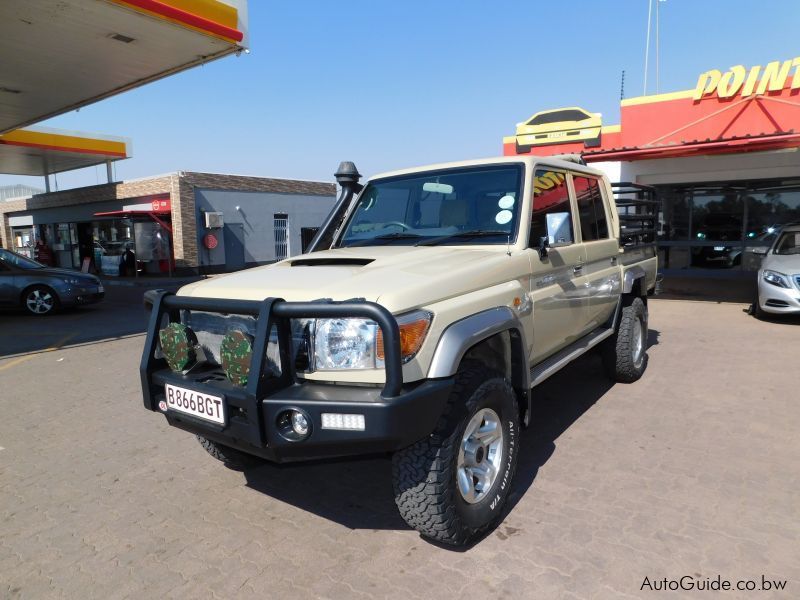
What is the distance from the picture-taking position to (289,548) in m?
2.79

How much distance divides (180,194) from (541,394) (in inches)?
745

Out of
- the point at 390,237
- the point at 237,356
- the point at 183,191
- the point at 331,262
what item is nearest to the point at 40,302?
the point at 183,191

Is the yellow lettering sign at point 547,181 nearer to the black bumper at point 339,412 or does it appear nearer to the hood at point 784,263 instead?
the black bumper at point 339,412

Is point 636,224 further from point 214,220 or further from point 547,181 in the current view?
point 214,220

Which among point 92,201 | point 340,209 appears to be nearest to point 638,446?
point 340,209

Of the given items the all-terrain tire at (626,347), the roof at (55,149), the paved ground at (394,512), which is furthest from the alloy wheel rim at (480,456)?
the roof at (55,149)

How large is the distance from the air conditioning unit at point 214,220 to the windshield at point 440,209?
61.3 ft

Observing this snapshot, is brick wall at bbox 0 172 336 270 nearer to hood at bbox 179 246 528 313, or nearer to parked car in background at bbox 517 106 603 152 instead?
parked car in background at bbox 517 106 603 152

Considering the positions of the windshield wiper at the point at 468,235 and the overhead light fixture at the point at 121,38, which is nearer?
the windshield wiper at the point at 468,235

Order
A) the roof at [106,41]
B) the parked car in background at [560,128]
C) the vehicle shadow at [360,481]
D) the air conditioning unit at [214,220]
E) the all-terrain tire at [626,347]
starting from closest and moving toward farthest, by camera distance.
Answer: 1. the vehicle shadow at [360,481]
2. the all-terrain tire at [626,347]
3. the roof at [106,41]
4. the parked car in background at [560,128]
5. the air conditioning unit at [214,220]

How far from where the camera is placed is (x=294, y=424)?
2369 millimetres

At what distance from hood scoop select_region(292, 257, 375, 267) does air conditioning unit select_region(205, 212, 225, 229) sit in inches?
766

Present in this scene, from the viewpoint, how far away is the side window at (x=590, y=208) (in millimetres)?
4395

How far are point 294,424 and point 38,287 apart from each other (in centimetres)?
1134
